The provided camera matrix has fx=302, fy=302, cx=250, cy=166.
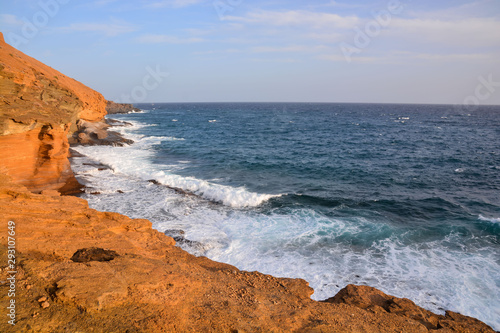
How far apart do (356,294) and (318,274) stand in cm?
393

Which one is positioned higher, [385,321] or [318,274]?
[385,321]

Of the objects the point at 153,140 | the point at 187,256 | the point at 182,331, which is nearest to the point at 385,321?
the point at 182,331

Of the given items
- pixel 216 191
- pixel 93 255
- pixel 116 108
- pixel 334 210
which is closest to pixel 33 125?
pixel 216 191

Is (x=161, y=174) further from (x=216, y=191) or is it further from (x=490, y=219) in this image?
(x=490, y=219)

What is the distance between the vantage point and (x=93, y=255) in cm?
761

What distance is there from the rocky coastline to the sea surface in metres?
3.47

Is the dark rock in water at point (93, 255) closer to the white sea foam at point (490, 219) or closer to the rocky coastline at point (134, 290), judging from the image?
the rocky coastline at point (134, 290)

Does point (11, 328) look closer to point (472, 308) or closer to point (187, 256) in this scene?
point (187, 256)

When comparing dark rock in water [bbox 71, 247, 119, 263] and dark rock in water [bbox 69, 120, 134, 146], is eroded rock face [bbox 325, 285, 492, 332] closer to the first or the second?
dark rock in water [bbox 71, 247, 119, 263]

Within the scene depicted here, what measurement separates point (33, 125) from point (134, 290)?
13644 mm

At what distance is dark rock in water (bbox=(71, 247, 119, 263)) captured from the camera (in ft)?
24.4

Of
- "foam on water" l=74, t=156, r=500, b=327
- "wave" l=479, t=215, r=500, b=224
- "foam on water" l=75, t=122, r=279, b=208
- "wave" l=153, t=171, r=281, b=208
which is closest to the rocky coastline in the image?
"foam on water" l=74, t=156, r=500, b=327

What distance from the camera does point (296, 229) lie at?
16.5m

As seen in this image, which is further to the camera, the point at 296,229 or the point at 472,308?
the point at 296,229
